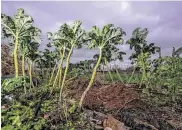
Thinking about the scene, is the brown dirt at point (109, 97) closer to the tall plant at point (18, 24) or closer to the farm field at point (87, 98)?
the farm field at point (87, 98)

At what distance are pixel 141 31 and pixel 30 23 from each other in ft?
32.0

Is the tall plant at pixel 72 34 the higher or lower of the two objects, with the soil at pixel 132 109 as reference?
higher

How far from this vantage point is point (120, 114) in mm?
10805

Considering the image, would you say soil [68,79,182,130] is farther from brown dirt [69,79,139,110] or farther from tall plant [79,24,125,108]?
tall plant [79,24,125,108]

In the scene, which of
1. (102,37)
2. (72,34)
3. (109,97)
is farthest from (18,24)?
(109,97)

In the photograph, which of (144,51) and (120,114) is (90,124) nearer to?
(120,114)

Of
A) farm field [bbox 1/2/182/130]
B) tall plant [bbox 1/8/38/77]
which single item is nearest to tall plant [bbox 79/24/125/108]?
farm field [bbox 1/2/182/130]

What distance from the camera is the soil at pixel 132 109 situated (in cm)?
1015

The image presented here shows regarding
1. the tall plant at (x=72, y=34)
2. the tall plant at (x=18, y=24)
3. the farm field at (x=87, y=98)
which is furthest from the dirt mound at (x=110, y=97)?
the tall plant at (x=18, y=24)

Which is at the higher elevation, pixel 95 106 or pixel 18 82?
pixel 18 82

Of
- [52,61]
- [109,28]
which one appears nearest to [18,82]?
[109,28]

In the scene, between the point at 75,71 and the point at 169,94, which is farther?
the point at 75,71

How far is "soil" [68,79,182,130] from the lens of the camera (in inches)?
400

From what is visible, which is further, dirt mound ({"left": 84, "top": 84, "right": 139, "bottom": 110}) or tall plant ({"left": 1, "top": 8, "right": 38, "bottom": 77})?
tall plant ({"left": 1, "top": 8, "right": 38, "bottom": 77})
